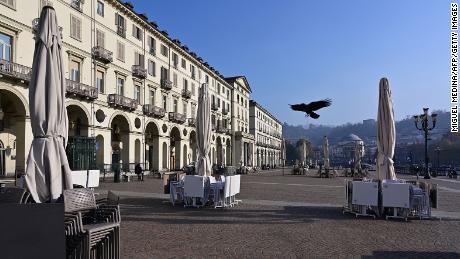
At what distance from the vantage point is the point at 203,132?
43.8 feet

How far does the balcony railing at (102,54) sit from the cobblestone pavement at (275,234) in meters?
21.6

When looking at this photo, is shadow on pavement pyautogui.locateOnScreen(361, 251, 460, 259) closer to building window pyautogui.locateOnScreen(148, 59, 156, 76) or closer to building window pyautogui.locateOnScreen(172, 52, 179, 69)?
building window pyautogui.locateOnScreen(148, 59, 156, 76)

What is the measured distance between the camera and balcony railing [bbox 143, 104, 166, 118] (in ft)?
125

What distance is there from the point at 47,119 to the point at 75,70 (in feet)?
78.7

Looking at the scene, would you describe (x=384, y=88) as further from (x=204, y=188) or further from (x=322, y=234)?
(x=204, y=188)

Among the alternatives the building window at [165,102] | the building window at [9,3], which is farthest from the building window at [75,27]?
the building window at [165,102]

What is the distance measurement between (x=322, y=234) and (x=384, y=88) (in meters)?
5.50

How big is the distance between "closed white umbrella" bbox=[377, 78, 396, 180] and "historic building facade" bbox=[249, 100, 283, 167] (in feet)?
256

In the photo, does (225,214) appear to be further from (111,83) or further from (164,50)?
(164,50)

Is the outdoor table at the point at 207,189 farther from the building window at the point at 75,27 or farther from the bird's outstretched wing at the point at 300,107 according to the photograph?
the building window at the point at 75,27

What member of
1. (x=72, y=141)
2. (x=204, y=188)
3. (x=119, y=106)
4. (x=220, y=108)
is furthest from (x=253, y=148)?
(x=204, y=188)

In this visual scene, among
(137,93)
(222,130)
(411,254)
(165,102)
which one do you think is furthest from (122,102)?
(222,130)

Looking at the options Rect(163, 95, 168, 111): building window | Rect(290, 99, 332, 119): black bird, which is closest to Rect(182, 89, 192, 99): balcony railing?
Rect(163, 95, 168, 111): building window

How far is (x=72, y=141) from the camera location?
2417cm
